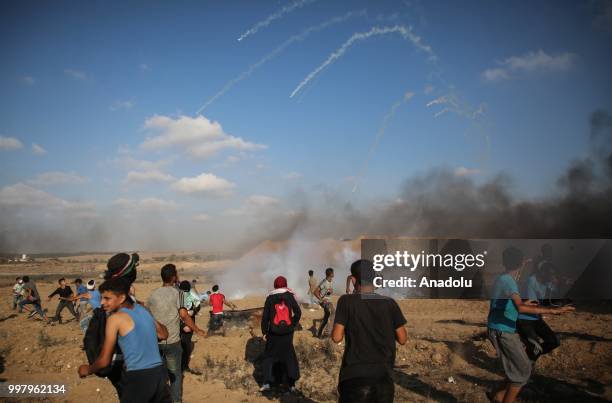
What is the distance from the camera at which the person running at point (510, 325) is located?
479cm

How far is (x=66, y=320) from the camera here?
15.2 m

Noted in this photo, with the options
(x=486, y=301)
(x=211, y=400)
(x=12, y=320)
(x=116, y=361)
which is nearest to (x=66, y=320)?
(x=12, y=320)

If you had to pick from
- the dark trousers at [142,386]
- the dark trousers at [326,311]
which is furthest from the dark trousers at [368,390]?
the dark trousers at [326,311]

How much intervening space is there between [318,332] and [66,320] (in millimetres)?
10176

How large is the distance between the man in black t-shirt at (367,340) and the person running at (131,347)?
1.57 m

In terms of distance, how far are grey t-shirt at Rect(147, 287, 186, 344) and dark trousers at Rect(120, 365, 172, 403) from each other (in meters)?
1.95

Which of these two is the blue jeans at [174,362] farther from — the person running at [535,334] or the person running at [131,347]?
the person running at [535,334]

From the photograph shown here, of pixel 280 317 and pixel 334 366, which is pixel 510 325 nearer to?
pixel 280 317

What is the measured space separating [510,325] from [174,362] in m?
4.24

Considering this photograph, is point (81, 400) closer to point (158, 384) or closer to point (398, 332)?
point (158, 384)

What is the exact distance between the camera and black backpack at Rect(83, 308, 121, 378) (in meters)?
3.29

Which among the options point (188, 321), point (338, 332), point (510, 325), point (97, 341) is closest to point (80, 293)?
point (188, 321)

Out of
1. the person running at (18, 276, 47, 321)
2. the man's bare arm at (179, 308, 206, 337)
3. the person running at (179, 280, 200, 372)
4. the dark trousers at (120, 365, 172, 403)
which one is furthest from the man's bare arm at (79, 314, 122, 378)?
the person running at (18, 276, 47, 321)

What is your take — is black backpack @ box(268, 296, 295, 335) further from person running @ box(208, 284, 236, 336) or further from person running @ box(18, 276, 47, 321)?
person running @ box(18, 276, 47, 321)
